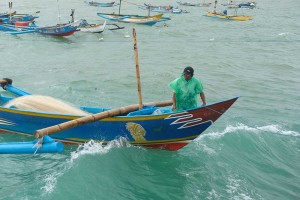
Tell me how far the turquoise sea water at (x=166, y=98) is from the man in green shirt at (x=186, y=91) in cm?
160

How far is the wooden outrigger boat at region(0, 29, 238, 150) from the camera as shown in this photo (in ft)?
25.4

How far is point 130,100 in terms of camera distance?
13789mm

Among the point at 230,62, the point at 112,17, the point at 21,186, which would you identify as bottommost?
the point at 21,186

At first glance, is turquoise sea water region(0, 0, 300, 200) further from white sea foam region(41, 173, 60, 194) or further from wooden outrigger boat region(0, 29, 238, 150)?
wooden outrigger boat region(0, 29, 238, 150)

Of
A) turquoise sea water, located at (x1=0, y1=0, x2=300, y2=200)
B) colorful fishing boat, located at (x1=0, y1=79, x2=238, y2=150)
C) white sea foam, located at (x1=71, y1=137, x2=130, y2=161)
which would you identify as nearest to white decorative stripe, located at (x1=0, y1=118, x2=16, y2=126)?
colorful fishing boat, located at (x1=0, y1=79, x2=238, y2=150)

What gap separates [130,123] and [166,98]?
6250mm

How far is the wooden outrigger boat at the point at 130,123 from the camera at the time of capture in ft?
25.4

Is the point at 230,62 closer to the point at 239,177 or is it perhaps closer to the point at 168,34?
the point at 168,34

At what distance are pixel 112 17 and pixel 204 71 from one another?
73.5 feet

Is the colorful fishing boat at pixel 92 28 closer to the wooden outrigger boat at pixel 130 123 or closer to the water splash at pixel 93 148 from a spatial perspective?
the wooden outrigger boat at pixel 130 123

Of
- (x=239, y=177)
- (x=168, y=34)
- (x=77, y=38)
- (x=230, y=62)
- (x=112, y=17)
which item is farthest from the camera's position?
(x=112, y=17)

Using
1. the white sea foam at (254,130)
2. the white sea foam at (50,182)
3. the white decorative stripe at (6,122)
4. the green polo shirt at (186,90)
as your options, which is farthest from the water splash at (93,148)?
the white sea foam at (254,130)

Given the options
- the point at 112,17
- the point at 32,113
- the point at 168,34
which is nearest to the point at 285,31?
the point at 168,34

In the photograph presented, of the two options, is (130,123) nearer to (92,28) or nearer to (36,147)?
(36,147)
